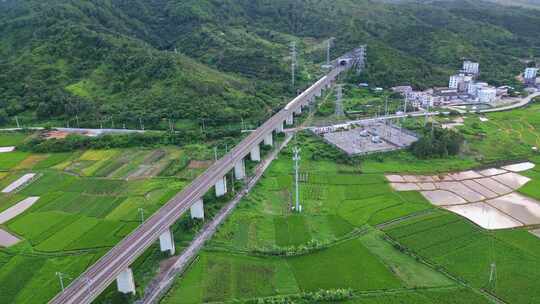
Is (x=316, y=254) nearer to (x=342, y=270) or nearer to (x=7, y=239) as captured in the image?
(x=342, y=270)

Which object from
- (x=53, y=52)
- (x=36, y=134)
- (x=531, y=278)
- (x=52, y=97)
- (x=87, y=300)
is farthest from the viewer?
(x=53, y=52)

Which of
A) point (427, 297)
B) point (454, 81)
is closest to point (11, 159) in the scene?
point (427, 297)

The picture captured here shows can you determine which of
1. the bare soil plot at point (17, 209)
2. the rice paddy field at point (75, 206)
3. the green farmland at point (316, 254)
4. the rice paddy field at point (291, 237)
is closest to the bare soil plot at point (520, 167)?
the rice paddy field at point (291, 237)

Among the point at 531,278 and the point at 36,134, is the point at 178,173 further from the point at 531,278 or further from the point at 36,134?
the point at 531,278

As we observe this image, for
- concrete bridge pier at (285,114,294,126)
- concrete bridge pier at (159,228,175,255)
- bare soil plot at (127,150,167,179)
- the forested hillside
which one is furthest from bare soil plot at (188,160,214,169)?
concrete bridge pier at (285,114,294,126)

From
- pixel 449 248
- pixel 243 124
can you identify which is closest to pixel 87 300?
pixel 449 248

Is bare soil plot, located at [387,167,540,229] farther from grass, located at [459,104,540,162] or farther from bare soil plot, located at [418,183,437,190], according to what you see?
grass, located at [459,104,540,162]
